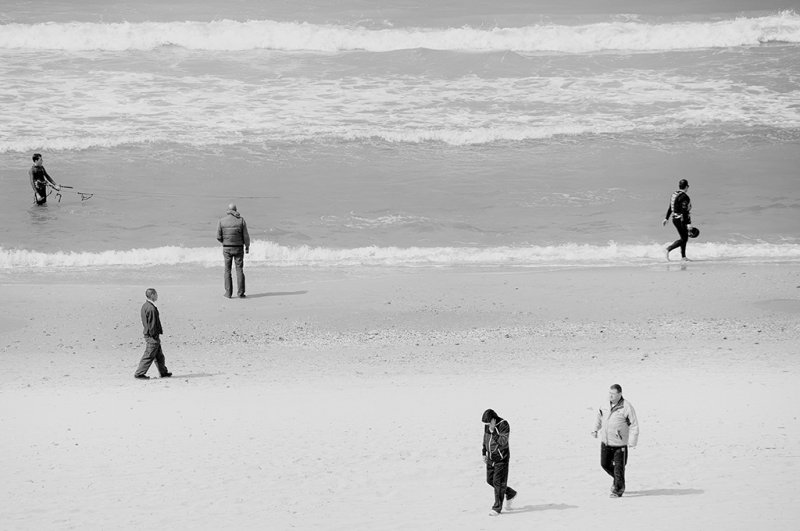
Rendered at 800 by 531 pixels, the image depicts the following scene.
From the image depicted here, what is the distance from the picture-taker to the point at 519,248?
67.3ft

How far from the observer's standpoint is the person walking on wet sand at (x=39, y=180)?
22.8m

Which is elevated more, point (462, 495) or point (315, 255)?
point (315, 255)

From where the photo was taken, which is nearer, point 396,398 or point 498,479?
point 498,479

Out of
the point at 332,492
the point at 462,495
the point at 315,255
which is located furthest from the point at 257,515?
the point at 315,255

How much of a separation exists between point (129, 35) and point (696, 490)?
96.8ft

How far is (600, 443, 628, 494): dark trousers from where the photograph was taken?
392 inches

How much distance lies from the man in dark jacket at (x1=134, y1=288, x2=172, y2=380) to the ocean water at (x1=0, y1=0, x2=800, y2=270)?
6106mm

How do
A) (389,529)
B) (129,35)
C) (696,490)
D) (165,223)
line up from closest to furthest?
1. (389,529)
2. (696,490)
3. (165,223)
4. (129,35)

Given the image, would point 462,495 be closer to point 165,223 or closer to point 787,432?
point 787,432

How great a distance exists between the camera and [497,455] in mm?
9625

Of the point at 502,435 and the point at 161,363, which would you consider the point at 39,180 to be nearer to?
the point at 161,363

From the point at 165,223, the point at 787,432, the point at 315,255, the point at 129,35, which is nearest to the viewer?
the point at 787,432

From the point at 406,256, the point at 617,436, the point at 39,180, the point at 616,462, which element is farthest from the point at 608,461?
the point at 39,180

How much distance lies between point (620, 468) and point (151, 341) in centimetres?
595
